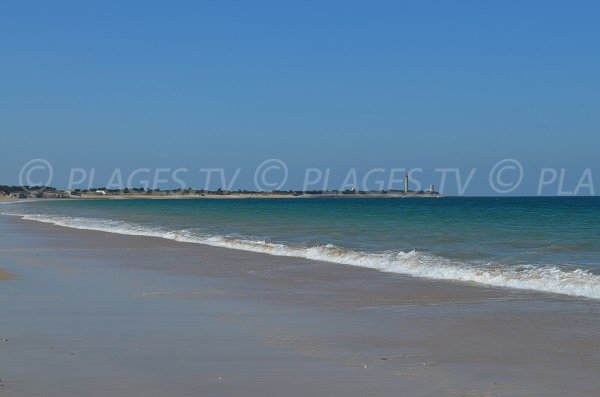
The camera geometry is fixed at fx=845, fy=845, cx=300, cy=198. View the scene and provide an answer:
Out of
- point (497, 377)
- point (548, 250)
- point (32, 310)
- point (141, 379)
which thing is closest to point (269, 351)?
point (141, 379)

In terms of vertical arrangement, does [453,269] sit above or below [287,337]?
above

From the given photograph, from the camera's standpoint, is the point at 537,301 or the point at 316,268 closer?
the point at 537,301

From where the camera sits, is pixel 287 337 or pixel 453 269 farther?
pixel 453 269

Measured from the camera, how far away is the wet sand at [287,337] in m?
7.26

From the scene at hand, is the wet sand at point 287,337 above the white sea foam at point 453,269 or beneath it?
beneath

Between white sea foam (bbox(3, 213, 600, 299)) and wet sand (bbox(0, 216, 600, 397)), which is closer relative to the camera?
wet sand (bbox(0, 216, 600, 397))

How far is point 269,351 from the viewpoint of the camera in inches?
341

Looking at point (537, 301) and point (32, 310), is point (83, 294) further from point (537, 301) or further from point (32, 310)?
point (537, 301)

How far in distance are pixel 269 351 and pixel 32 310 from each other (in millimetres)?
4319

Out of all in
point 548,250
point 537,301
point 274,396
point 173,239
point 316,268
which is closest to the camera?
point 274,396

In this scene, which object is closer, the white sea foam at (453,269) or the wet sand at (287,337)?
the wet sand at (287,337)

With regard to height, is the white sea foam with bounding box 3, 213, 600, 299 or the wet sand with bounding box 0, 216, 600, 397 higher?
the white sea foam with bounding box 3, 213, 600, 299

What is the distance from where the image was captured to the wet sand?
7264mm

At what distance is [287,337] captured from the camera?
31.3ft
